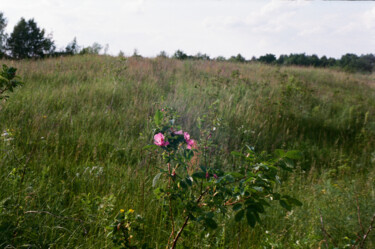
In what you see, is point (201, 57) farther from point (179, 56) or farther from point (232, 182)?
point (232, 182)

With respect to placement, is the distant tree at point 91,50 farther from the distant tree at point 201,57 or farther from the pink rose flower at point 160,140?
the pink rose flower at point 160,140

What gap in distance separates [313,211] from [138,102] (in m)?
3.35

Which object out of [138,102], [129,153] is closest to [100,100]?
[138,102]

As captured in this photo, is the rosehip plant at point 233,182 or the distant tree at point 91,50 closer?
the rosehip plant at point 233,182

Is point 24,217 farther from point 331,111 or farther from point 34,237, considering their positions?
point 331,111

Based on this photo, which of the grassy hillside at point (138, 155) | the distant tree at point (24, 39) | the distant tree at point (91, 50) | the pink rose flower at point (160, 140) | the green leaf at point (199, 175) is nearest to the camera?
the green leaf at point (199, 175)

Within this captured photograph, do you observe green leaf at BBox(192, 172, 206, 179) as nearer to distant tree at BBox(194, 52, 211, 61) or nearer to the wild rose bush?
the wild rose bush

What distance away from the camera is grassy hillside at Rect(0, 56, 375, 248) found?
1.95 m

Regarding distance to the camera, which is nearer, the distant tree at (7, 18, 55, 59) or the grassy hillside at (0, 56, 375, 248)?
the grassy hillside at (0, 56, 375, 248)

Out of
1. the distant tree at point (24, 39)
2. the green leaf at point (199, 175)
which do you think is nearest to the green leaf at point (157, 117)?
the green leaf at point (199, 175)

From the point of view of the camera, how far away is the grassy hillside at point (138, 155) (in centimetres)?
195

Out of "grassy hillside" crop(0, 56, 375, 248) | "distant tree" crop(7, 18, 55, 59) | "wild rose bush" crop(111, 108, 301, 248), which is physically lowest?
"grassy hillside" crop(0, 56, 375, 248)

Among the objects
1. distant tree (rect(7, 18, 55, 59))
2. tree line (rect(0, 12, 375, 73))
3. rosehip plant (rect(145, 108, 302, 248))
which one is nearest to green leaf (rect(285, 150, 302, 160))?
rosehip plant (rect(145, 108, 302, 248))

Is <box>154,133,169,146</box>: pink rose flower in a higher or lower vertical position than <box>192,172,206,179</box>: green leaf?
higher
